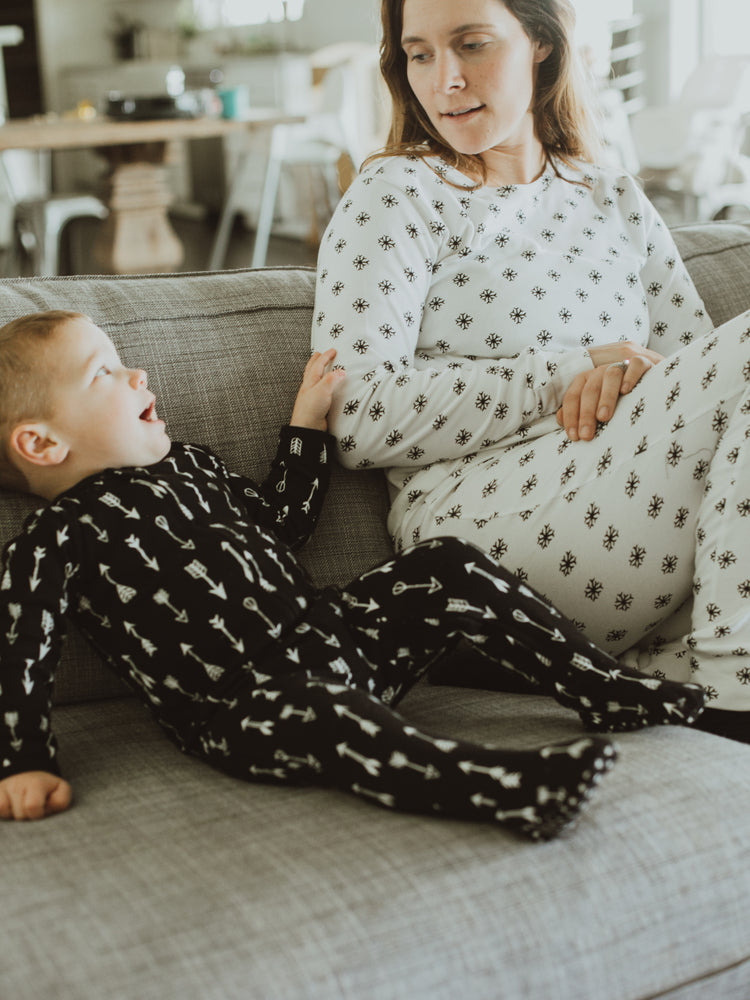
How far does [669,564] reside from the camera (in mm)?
1189

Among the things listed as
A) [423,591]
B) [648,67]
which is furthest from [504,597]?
[648,67]

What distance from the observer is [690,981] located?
0.92 meters

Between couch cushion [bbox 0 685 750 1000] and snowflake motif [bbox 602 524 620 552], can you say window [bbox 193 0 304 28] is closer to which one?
snowflake motif [bbox 602 524 620 552]

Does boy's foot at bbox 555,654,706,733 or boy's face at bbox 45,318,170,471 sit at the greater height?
boy's face at bbox 45,318,170,471

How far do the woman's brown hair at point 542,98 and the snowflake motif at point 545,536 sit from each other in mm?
567

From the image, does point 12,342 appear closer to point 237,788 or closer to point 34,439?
point 34,439

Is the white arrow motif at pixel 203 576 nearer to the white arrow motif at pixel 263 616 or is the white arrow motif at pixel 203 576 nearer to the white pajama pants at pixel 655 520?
the white arrow motif at pixel 263 616

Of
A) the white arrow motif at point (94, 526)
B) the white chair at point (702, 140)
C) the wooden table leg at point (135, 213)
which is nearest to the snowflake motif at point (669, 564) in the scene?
the white arrow motif at point (94, 526)

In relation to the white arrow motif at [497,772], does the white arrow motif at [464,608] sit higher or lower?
higher

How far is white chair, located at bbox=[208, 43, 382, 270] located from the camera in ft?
18.8

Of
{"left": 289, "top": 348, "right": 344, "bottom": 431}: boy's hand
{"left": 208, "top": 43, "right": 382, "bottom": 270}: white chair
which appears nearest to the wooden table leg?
{"left": 208, "top": 43, "right": 382, "bottom": 270}: white chair

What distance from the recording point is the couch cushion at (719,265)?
171cm

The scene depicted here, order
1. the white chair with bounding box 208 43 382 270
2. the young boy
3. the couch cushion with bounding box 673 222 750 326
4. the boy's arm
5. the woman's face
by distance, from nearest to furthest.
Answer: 1. the young boy
2. the boy's arm
3. the woman's face
4. the couch cushion with bounding box 673 222 750 326
5. the white chair with bounding box 208 43 382 270

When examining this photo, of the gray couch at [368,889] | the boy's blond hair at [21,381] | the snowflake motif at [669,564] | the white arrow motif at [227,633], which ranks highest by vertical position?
the boy's blond hair at [21,381]
